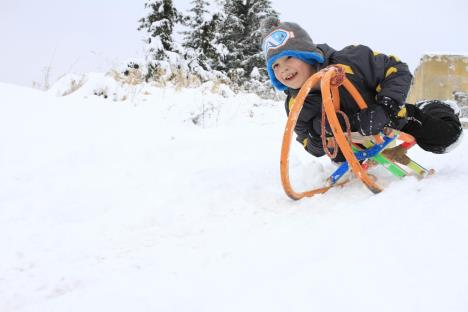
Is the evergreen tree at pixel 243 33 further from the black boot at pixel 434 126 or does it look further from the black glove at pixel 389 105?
the black glove at pixel 389 105

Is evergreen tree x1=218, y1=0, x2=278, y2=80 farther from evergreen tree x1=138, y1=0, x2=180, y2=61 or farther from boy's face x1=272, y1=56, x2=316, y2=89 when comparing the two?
boy's face x1=272, y1=56, x2=316, y2=89

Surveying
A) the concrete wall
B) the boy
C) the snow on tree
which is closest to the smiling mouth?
the boy

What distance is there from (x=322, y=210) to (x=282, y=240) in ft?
1.57

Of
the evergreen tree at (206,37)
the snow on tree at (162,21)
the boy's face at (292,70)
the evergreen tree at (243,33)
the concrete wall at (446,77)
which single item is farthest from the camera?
the evergreen tree at (243,33)

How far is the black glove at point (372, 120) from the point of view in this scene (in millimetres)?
1869

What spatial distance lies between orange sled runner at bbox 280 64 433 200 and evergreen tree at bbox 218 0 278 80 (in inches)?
447

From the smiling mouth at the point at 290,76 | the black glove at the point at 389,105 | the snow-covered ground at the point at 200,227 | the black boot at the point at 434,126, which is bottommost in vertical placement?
the snow-covered ground at the point at 200,227

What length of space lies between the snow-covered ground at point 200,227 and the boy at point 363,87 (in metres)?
0.24

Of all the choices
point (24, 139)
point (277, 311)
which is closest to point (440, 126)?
point (277, 311)

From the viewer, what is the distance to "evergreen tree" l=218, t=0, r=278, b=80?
44.1 feet

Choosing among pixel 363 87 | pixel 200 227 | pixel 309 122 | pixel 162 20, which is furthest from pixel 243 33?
pixel 200 227

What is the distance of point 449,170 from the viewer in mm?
1808

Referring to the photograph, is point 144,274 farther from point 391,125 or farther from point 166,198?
point 391,125

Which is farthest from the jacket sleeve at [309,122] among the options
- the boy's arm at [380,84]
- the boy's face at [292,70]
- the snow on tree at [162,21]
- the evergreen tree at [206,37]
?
the evergreen tree at [206,37]
